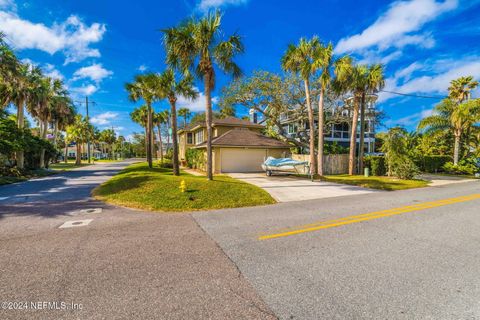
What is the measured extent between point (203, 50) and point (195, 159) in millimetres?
14995

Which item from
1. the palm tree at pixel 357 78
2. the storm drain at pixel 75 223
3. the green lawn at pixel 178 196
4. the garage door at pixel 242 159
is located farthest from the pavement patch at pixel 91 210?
the palm tree at pixel 357 78

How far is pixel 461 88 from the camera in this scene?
23.2 metres

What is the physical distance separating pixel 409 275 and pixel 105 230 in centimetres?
615

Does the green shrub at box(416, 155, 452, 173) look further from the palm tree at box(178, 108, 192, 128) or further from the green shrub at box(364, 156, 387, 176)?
the palm tree at box(178, 108, 192, 128)

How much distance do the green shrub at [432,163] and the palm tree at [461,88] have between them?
675cm

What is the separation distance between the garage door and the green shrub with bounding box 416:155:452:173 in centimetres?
1618

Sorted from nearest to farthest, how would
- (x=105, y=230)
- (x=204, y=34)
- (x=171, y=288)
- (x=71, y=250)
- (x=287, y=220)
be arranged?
(x=171, y=288) < (x=71, y=250) < (x=105, y=230) < (x=287, y=220) < (x=204, y=34)

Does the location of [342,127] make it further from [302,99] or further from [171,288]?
[171,288]


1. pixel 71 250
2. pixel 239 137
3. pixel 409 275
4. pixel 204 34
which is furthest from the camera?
pixel 239 137

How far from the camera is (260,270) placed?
3.47 m

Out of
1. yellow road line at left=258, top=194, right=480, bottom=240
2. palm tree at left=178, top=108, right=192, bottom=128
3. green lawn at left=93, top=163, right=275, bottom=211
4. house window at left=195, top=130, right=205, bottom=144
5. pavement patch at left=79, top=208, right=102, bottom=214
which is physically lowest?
yellow road line at left=258, top=194, right=480, bottom=240

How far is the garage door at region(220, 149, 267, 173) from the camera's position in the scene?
20.0 m

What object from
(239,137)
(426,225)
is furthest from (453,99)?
(426,225)

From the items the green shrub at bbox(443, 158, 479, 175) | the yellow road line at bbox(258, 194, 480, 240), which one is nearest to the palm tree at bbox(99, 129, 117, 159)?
the yellow road line at bbox(258, 194, 480, 240)
